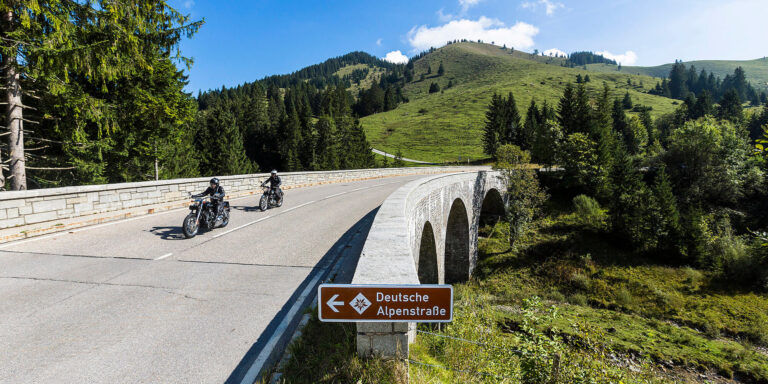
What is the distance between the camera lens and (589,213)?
126 feet

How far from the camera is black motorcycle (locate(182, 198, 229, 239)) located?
8.82 meters

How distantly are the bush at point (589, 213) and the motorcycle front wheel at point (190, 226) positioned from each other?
37690mm

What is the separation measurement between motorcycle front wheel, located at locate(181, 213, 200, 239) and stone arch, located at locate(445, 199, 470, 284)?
1558 centimetres

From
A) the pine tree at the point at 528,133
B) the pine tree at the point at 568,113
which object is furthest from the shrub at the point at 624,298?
the pine tree at the point at 528,133

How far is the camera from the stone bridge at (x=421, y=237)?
299 centimetres

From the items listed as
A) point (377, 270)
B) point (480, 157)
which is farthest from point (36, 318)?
point (480, 157)

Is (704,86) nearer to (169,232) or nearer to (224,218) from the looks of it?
(224,218)

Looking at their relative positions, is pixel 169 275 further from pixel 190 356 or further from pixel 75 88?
pixel 75 88

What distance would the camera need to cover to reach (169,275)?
20.0ft

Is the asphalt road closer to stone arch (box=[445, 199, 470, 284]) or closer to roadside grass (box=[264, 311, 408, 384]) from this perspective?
roadside grass (box=[264, 311, 408, 384])

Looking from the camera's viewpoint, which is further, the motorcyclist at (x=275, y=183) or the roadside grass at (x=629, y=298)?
the roadside grass at (x=629, y=298)

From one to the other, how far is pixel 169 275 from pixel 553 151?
52593mm

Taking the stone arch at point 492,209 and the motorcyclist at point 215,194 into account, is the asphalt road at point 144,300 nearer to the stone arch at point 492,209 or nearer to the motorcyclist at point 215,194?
the motorcyclist at point 215,194

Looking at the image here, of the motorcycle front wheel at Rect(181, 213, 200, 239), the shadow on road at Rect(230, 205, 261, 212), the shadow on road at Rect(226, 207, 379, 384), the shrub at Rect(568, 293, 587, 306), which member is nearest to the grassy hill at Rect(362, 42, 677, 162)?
the shrub at Rect(568, 293, 587, 306)
